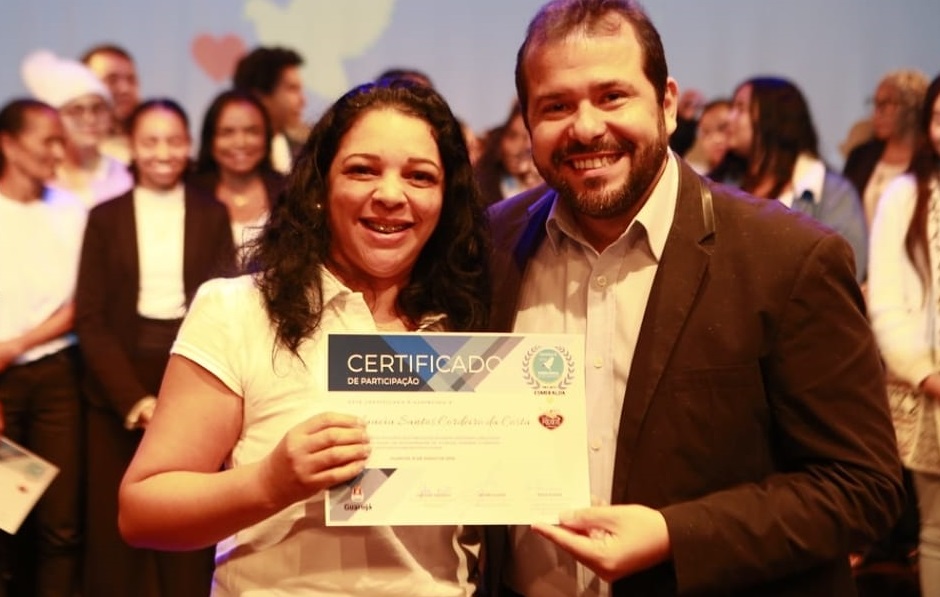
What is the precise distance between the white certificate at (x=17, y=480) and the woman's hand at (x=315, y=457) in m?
1.97

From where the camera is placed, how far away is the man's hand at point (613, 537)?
1627mm

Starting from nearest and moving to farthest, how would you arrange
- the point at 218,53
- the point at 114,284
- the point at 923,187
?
the point at 923,187 → the point at 114,284 → the point at 218,53

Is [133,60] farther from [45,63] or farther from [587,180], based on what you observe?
[587,180]

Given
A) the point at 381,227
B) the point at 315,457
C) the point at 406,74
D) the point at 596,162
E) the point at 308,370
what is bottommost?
the point at 315,457

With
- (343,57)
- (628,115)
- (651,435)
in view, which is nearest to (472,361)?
(651,435)

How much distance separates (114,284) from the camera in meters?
3.85

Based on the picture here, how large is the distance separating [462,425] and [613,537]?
29 centimetres

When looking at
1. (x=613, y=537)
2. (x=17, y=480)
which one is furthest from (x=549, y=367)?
(x=17, y=480)

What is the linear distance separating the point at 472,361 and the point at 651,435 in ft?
1.04

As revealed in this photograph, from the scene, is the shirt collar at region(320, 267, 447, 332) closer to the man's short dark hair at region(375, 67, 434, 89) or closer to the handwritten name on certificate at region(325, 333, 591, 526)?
the handwritten name on certificate at region(325, 333, 591, 526)

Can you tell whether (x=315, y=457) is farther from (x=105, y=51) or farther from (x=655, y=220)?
(x=105, y=51)

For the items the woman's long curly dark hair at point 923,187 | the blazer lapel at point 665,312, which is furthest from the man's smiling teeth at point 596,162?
the woman's long curly dark hair at point 923,187

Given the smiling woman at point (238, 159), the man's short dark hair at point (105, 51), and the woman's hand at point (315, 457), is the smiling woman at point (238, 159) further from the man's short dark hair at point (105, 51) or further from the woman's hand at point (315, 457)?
the woman's hand at point (315, 457)

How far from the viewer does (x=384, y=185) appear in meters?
1.81
